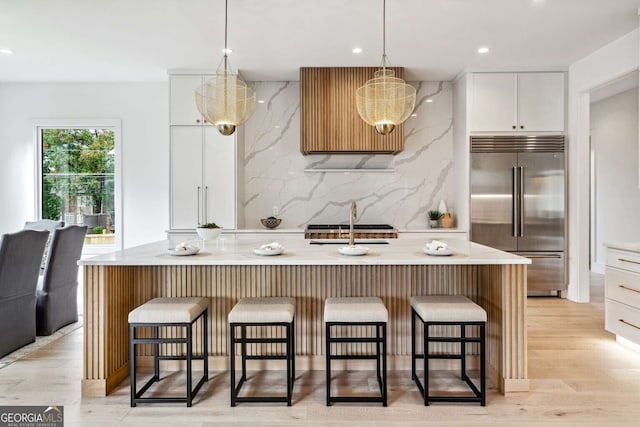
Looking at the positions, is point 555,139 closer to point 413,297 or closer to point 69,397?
point 413,297

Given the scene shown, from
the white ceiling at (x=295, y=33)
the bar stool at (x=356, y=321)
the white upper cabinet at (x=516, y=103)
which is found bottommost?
the bar stool at (x=356, y=321)

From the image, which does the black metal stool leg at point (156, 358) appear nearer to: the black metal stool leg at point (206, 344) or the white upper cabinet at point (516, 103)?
the black metal stool leg at point (206, 344)

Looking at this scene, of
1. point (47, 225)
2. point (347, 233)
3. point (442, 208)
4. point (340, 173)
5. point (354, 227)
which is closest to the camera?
point (47, 225)

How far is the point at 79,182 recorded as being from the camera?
5.32 meters

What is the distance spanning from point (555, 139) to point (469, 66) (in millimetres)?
1303

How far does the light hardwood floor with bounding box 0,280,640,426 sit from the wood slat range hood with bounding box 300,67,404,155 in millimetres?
2681

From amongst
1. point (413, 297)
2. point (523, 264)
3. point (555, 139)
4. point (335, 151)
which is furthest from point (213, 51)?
point (555, 139)

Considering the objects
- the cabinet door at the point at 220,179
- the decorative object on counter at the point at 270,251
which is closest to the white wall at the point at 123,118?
the cabinet door at the point at 220,179

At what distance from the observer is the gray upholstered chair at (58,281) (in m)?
3.42

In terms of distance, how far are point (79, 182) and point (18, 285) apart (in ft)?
8.43

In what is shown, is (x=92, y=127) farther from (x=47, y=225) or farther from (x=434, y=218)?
(x=434, y=218)

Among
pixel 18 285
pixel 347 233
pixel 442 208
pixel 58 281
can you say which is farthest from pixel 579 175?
pixel 18 285

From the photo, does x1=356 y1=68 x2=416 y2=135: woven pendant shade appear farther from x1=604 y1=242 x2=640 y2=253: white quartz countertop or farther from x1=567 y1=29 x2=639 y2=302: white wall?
x1=567 y1=29 x2=639 y2=302: white wall

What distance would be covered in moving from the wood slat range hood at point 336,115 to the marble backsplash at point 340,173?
450 mm
